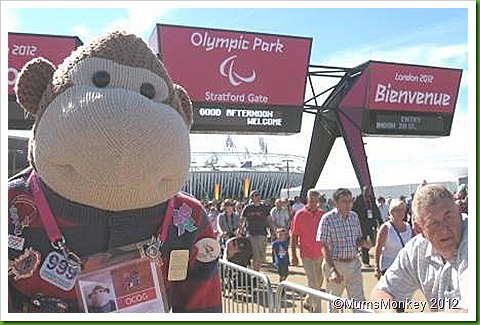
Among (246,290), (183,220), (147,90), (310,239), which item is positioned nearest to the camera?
(147,90)

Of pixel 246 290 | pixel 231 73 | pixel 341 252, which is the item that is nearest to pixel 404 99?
pixel 231 73

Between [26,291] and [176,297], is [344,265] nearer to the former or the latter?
[176,297]

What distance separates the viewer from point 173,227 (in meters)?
2.14

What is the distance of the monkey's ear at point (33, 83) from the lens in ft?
6.93

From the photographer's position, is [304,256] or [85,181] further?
[304,256]

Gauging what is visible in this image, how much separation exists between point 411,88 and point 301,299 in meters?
11.9

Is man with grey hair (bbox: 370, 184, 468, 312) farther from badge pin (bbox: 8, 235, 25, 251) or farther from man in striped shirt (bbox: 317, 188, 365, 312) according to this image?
man in striped shirt (bbox: 317, 188, 365, 312)

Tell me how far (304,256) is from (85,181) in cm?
463

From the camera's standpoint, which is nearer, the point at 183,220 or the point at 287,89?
the point at 183,220

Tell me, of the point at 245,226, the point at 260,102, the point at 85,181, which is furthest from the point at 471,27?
the point at 260,102

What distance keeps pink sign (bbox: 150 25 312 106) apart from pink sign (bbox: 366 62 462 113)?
208cm

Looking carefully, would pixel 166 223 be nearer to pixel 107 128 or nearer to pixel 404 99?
pixel 107 128

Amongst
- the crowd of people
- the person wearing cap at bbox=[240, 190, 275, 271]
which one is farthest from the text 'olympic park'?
the person wearing cap at bbox=[240, 190, 275, 271]

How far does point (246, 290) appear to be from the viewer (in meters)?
Answer: 4.66
